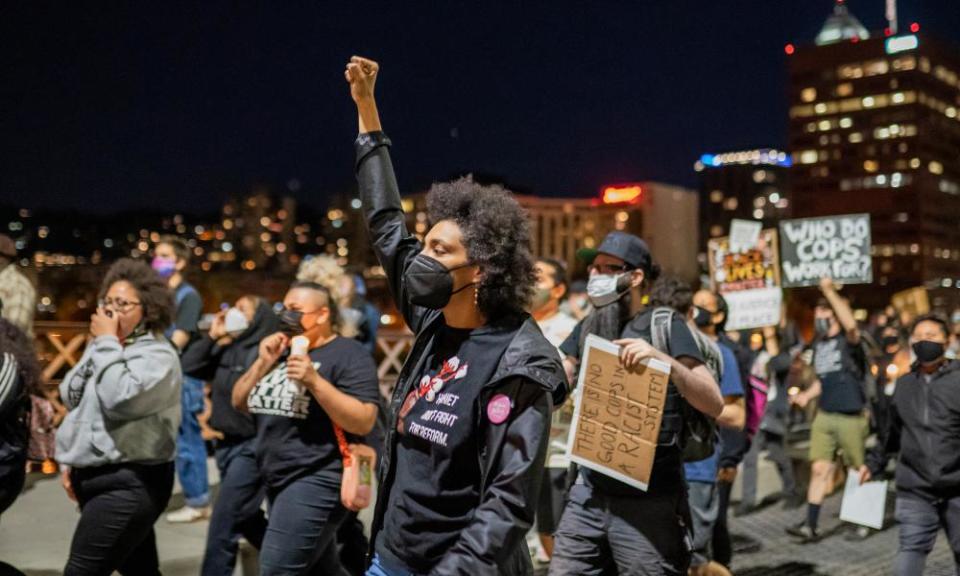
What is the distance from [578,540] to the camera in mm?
4164

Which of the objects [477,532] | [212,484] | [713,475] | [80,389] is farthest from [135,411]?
[212,484]

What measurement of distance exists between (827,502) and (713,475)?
16.3 feet

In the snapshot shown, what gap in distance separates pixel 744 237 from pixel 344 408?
22.0 ft

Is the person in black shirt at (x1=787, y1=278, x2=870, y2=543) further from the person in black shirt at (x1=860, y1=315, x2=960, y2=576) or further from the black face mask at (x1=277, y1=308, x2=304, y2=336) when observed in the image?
the black face mask at (x1=277, y1=308, x2=304, y2=336)

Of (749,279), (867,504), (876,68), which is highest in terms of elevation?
(876,68)

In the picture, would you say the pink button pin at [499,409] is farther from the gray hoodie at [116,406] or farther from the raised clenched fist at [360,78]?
the gray hoodie at [116,406]

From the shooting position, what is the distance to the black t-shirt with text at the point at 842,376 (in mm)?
8727

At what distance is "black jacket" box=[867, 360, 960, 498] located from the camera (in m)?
5.60

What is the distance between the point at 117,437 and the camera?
4.41 m

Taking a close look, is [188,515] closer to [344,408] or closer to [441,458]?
[344,408]

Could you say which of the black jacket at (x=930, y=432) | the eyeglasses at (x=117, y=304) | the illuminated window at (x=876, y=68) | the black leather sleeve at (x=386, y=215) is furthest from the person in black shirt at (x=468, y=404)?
the illuminated window at (x=876, y=68)

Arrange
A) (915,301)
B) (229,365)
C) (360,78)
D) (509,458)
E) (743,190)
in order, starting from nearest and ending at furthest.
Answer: (509,458)
(360,78)
(229,365)
(915,301)
(743,190)

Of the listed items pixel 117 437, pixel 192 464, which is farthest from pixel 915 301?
pixel 117 437

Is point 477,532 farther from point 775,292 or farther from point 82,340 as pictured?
point 82,340
